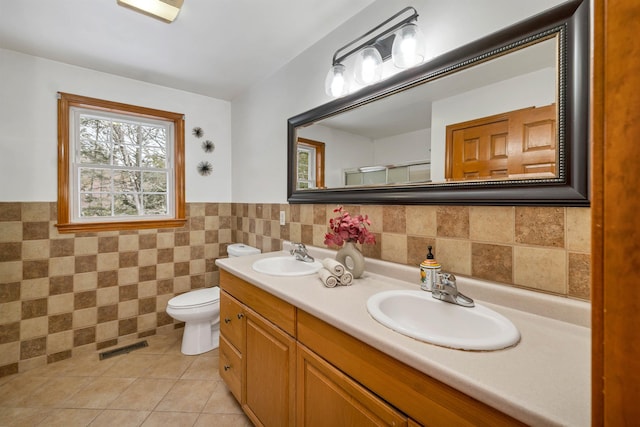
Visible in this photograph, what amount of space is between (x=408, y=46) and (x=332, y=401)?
143 cm

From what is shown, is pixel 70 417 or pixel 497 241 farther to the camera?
pixel 70 417

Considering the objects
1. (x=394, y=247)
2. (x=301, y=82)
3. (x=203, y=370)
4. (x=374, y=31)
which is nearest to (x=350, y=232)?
(x=394, y=247)

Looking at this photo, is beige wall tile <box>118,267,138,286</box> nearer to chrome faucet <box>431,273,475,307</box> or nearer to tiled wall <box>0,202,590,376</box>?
tiled wall <box>0,202,590,376</box>

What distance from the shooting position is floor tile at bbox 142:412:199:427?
4.91 feet

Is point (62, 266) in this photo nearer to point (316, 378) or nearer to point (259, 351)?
point (259, 351)

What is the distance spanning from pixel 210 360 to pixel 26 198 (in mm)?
1772

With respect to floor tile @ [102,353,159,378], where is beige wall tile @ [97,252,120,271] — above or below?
above

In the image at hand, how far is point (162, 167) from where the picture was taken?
255 centimetres

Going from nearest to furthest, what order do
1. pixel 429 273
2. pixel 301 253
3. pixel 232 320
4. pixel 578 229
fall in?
pixel 578 229 → pixel 429 273 → pixel 232 320 → pixel 301 253

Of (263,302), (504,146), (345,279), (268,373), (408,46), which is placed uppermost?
(408,46)

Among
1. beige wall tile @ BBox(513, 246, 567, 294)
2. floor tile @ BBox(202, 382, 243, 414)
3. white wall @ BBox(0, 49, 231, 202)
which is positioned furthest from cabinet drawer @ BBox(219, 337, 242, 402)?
white wall @ BBox(0, 49, 231, 202)

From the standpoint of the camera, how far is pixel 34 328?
1972mm

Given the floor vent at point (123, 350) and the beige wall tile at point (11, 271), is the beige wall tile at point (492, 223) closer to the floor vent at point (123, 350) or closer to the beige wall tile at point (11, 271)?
the floor vent at point (123, 350)

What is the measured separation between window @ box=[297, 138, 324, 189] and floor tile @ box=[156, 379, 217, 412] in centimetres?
148
